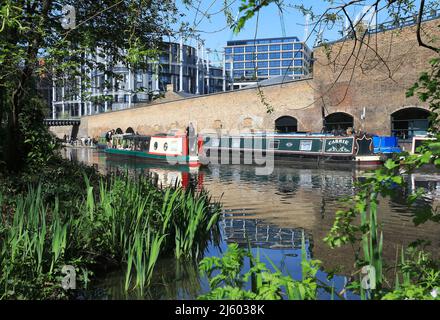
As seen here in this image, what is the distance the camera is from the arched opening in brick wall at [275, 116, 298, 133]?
27.1 metres

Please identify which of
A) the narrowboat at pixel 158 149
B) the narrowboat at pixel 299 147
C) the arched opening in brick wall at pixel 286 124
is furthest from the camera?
the arched opening in brick wall at pixel 286 124

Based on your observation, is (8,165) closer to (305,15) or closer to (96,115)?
(305,15)

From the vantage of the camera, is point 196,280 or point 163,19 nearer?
point 196,280

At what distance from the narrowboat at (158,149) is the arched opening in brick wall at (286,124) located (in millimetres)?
8790

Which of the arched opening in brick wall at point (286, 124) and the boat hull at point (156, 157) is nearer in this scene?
the boat hull at point (156, 157)

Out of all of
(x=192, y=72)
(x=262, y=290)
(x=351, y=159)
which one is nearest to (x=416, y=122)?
(x=351, y=159)

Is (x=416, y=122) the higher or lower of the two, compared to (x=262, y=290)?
higher

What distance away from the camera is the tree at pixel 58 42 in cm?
409

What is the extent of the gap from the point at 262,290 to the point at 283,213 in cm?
625

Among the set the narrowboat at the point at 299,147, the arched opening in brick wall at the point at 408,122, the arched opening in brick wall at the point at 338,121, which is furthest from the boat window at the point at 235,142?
the arched opening in brick wall at the point at 408,122

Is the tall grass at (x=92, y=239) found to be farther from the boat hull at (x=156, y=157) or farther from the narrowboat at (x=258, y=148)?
the narrowboat at (x=258, y=148)

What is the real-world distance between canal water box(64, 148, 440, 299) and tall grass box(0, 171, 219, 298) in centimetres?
22

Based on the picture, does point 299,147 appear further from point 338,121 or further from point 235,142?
point 338,121
